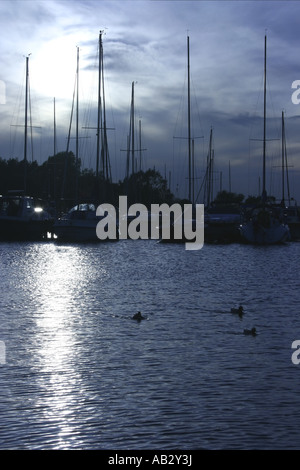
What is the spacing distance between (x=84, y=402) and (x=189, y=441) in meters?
2.66

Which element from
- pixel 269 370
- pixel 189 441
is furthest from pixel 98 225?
pixel 189 441

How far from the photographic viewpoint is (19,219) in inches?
2867

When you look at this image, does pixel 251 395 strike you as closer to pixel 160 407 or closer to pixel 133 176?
pixel 160 407

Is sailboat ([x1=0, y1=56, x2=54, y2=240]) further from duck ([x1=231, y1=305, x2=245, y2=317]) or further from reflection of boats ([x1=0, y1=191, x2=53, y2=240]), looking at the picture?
duck ([x1=231, y1=305, x2=245, y2=317])

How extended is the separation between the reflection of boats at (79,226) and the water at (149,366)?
108 ft

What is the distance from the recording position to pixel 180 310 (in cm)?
2650

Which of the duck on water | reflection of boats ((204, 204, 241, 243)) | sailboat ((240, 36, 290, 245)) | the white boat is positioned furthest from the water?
reflection of boats ((204, 204, 241, 243))

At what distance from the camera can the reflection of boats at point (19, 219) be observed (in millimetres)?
72812

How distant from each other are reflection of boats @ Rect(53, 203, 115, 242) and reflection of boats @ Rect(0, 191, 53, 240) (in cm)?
348

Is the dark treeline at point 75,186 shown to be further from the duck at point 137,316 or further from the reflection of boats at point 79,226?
the duck at point 137,316

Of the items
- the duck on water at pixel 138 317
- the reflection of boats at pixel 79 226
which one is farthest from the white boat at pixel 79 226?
the duck on water at pixel 138 317

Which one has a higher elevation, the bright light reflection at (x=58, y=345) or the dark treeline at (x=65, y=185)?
the dark treeline at (x=65, y=185)

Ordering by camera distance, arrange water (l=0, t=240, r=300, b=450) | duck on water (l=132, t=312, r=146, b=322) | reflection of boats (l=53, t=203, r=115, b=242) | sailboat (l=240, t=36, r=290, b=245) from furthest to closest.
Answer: reflection of boats (l=53, t=203, r=115, b=242) < sailboat (l=240, t=36, r=290, b=245) < duck on water (l=132, t=312, r=146, b=322) < water (l=0, t=240, r=300, b=450)

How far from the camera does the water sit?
495 inches
